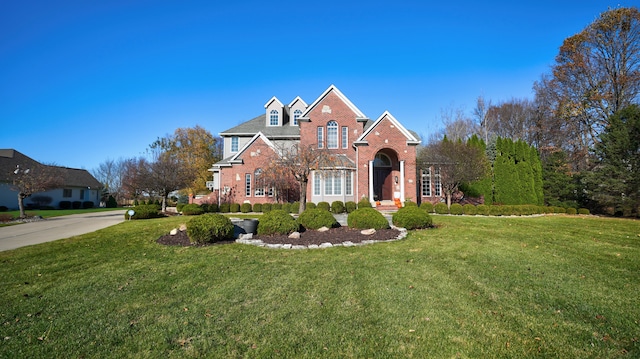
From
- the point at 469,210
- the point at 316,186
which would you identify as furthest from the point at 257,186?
the point at 469,210

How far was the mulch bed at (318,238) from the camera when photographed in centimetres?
906

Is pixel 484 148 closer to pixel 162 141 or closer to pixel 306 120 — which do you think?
pixel 306 120

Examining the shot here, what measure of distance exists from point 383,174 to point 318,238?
1708 centimetres

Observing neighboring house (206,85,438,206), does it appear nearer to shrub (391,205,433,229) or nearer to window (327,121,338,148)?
window (327,121,338,148)

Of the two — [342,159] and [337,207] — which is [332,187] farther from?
[337,207]

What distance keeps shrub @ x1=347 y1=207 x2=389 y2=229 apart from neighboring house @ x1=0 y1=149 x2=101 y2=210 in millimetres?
28262

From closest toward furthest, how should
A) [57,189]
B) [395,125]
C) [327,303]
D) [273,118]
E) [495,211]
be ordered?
[327,303], [495,211], [395,125], [273,118], [57,189]

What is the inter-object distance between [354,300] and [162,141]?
45.7 m

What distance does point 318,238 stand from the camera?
9453 mm

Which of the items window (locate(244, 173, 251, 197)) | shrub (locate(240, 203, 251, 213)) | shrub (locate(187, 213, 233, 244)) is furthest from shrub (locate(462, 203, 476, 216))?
window (locate(244, 173, 251, 197))

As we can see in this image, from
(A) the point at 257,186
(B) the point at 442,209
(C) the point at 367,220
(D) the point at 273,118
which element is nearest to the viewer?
(C) the point at 367,220

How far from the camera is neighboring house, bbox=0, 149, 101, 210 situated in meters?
29.8

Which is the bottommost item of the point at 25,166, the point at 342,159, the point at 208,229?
the point at 208,229

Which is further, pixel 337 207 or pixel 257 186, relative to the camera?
pixel 257 186
